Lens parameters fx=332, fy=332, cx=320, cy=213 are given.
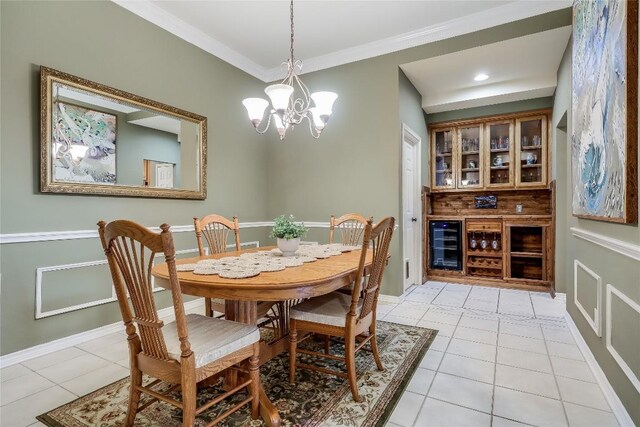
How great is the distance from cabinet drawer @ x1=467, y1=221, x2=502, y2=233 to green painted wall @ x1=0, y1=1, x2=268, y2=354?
3556 mm

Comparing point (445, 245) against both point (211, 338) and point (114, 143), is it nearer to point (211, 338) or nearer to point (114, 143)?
point (211, 338)

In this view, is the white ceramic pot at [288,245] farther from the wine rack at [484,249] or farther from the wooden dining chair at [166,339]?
the wine rack at [484,249]

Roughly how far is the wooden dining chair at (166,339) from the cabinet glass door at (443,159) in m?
4.31

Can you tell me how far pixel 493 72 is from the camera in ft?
13.3

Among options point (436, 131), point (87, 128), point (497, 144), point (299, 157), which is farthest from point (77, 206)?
point (497, 144)

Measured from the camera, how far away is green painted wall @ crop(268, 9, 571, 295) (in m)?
3.79

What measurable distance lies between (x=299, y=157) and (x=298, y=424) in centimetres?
333

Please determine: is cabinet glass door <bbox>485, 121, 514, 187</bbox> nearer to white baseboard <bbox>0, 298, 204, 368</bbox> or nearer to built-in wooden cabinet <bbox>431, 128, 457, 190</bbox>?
built-in wooden cabinet <bbox>431, 128, 457, 190</bbox>

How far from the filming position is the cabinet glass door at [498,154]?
476 centimetres

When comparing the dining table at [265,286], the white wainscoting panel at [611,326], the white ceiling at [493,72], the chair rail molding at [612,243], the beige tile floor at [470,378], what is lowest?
the beige tile floor at [470,378]

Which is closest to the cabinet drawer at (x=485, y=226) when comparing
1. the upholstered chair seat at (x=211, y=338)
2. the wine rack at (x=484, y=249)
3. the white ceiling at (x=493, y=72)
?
the wine rack at (x=484, y=249)

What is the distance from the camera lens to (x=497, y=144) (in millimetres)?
4832

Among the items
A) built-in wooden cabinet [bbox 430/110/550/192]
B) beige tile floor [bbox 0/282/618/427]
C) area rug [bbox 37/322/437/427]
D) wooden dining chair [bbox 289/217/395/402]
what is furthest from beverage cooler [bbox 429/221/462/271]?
wooden dining chair [bbox 289/217/395/402]

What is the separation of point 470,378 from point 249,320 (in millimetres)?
1417
